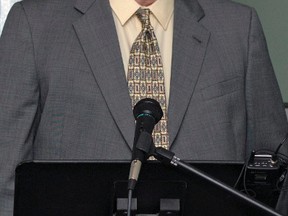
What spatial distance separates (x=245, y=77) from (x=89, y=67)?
18.7 inches

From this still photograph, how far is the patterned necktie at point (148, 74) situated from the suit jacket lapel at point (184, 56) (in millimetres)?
26

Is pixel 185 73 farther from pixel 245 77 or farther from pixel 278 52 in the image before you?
pixel 278 52

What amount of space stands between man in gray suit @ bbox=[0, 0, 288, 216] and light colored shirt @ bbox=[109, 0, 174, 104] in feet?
0.07

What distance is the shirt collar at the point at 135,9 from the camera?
7.98ft

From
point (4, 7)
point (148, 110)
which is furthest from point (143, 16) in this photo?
point (4, 7)

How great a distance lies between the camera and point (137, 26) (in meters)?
2.46

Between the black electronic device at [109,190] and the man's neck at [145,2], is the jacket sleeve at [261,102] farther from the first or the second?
the black electronic device at [109,190]

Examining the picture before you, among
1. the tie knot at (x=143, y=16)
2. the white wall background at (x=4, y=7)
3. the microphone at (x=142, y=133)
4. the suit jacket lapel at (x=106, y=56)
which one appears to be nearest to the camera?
the microphone at (x=142, y=133)

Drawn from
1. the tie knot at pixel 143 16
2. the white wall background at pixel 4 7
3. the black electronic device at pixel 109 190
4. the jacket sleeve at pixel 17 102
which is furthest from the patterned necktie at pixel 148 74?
the white wall background at pixel 4 7

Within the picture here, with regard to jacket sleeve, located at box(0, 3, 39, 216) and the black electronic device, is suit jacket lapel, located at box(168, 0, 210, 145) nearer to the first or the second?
jacket sleeve, located at box(0, 3, 39, 216)

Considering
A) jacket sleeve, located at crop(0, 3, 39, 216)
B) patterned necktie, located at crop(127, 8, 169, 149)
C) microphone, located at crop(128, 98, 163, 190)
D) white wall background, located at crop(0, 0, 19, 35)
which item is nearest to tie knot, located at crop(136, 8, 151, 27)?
patterned necktie, located at crop(127, 8, 169, 149)

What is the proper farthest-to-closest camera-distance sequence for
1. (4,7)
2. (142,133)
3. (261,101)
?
(4,7)
(261,101)
(142,133)

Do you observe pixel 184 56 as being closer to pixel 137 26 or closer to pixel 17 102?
pixel 137 26

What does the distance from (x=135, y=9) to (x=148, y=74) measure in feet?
0.63
